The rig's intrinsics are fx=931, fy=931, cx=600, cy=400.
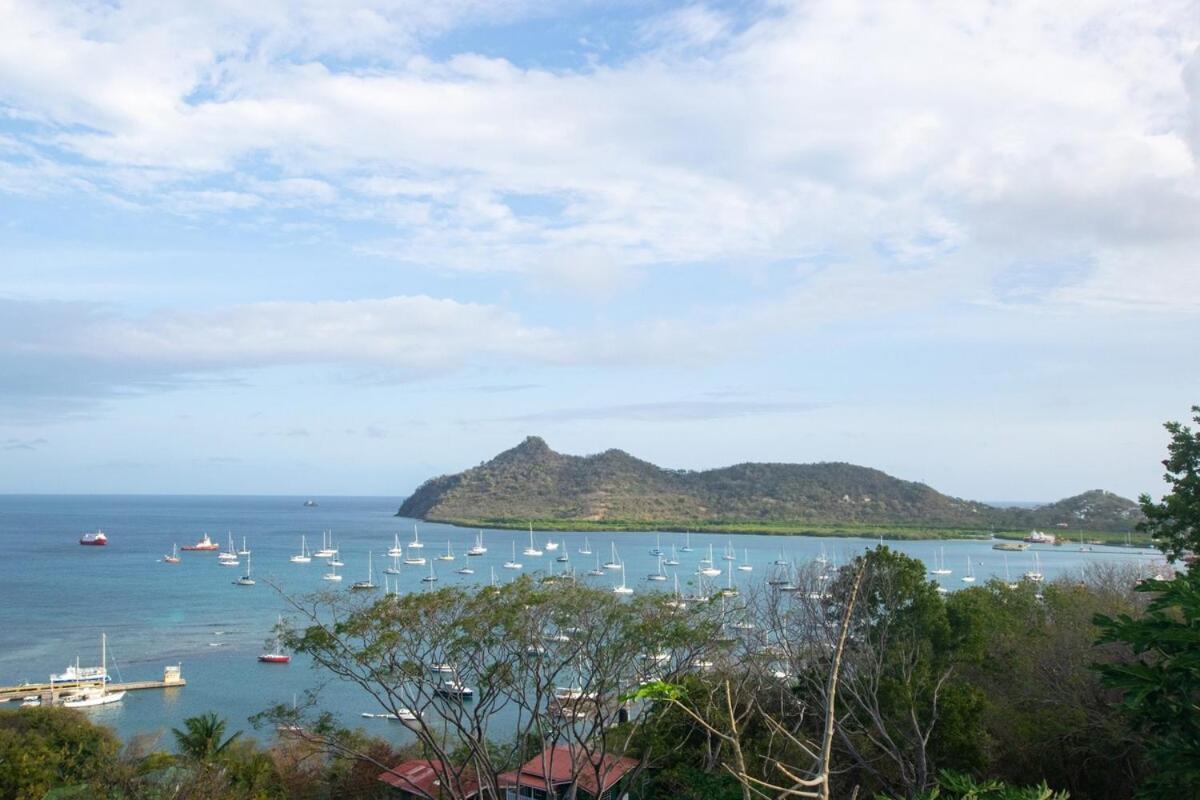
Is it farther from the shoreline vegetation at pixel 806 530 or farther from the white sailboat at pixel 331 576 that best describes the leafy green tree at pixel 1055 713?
the shoreline vegetation at pixel 806 530

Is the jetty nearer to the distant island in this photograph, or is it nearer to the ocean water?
the ocean water

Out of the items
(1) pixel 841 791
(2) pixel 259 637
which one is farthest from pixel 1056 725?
(2) pixel 259 637

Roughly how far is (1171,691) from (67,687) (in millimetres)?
33047

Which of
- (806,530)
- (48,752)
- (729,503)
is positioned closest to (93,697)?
(48,752)

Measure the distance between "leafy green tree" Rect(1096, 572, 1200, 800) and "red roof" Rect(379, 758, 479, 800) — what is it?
1109cm

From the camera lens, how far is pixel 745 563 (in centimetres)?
7381

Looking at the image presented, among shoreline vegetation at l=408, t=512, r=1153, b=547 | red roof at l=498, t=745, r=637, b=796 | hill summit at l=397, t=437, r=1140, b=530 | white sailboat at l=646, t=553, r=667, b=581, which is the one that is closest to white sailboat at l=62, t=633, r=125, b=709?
red roof at l=498, t=745, r=637, b=796

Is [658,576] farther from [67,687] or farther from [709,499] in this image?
[709,499]

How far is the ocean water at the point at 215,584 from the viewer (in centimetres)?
3228

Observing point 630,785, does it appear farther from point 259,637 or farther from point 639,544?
point 639,544

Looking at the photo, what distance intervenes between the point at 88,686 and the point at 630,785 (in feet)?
76.7

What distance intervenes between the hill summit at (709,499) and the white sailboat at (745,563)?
22761mm

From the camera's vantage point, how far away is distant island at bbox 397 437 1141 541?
104 m

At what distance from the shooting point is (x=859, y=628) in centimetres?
1717
